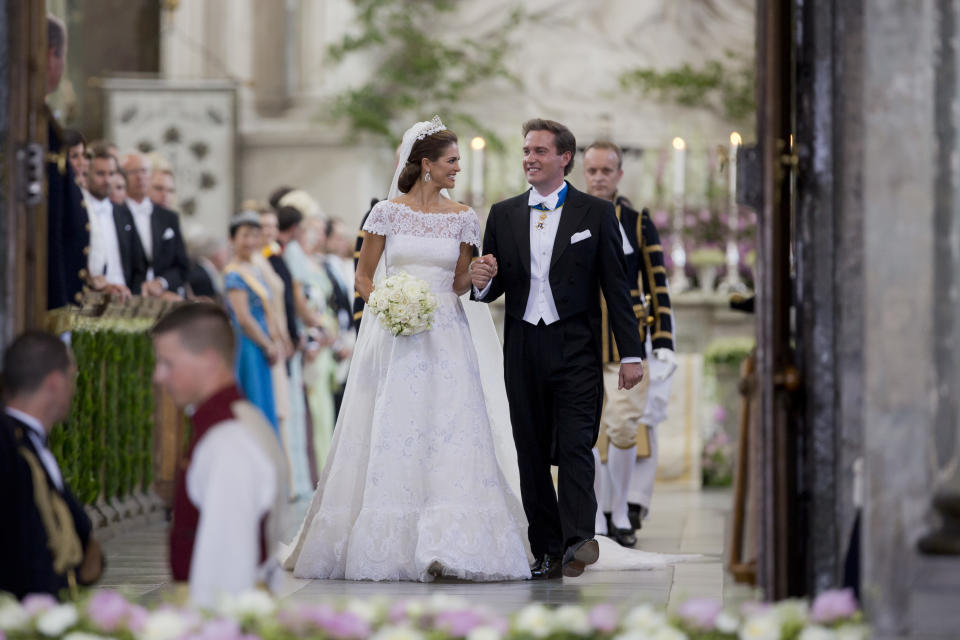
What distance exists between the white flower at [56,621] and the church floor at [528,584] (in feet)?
3.10

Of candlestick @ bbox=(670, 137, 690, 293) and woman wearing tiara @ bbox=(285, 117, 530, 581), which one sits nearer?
woman wearing tiara @ bbox=(285, 117, 530, 581)

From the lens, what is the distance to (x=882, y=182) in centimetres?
435

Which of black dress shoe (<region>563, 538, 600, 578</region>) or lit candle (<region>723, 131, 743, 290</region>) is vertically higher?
lit candle (<region>723, 131, 743, 290</region>)

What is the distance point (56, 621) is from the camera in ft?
14.1

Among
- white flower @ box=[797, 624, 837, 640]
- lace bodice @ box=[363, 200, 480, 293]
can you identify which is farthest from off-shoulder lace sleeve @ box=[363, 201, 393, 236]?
white flower @ box=[797, 624, 837, 640]

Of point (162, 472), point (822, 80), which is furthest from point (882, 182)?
point (162, 472)

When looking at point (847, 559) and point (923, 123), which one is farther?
point (847, 559)

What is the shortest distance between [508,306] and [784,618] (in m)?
3.17

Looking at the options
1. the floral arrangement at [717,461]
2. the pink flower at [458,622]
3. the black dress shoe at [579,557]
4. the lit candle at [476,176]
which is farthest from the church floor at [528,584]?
the lit candle at [476,176]

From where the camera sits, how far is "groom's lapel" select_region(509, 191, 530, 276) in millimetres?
7277

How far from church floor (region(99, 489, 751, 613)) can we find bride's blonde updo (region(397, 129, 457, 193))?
6.13 feet

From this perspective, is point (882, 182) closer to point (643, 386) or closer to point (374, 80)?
point (643, 386)

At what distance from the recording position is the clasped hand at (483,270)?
23.1 ft

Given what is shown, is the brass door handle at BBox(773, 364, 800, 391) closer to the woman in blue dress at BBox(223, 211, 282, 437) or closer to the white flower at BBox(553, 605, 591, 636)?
the white flower at BBox(553, 605, 591, 636)
